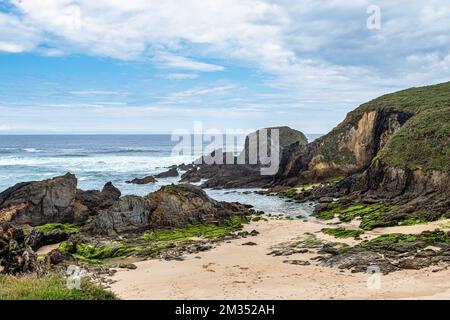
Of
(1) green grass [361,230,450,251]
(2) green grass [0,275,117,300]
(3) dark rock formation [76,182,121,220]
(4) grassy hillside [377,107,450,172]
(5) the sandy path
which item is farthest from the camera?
(3) dark rock formation [76,182,121,220]

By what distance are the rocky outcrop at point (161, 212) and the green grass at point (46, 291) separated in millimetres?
20289

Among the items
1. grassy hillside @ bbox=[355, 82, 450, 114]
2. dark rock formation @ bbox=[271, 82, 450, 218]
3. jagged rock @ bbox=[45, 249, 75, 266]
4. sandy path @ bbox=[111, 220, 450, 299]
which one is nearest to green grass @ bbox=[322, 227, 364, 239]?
sandy path @ bbox=[111, 220, 450, 299]

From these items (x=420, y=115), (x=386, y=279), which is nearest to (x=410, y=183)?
(x=420, y=115)

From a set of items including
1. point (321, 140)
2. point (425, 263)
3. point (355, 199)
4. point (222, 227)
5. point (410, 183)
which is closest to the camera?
point (425, 263)

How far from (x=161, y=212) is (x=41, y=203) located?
1093 cm

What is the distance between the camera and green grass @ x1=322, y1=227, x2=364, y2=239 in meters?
29.5

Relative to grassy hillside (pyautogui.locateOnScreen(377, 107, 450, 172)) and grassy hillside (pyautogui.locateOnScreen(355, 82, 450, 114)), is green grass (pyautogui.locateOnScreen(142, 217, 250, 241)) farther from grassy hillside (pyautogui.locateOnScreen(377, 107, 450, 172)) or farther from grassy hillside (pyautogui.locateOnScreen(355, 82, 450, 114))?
grassy hillside (pyautogui.locateOnScreen(355, 82, 450, 114))

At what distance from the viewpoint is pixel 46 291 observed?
39.1 ft

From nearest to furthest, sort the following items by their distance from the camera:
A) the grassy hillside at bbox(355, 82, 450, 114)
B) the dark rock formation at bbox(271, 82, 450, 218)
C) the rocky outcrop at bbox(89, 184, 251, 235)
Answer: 1. the rocky outcrop at bbox(89, 184, 251, 235)
2. the dark rock formation at bbox(271, 82, 450, 218)
3. the grassy hillside at bbox(355, 82, 450, 114)

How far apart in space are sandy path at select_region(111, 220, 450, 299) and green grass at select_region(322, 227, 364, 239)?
5.45 meters

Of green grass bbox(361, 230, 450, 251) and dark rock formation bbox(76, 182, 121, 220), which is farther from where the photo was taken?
dark rock formation bbox(76, 182, 121, 220)
